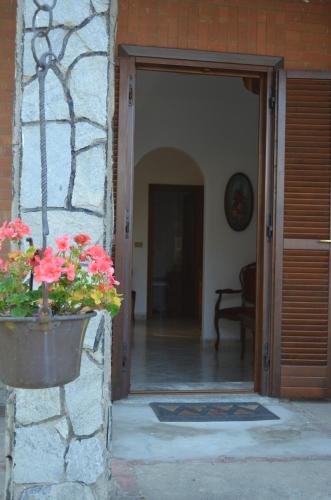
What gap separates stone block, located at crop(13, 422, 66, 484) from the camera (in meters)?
2.29

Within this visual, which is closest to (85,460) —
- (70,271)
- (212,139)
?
(70,271)

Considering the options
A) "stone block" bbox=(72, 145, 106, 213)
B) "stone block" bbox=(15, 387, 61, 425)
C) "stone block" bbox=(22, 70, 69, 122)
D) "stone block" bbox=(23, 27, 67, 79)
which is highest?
"stone block" bbox=(23, 27, 67, 79)

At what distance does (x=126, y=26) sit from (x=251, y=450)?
8.71ft

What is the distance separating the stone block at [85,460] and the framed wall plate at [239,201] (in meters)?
5.28

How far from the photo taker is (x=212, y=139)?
7434 millimetres

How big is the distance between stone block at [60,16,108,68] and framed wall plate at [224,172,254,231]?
5093 millimetres

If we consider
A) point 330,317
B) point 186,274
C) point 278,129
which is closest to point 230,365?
Result: point 330,317

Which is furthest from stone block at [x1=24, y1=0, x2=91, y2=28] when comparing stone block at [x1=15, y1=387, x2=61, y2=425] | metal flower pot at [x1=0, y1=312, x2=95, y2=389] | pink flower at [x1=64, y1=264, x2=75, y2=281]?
stone block at [x1=15, y1=387, x2=61, y2=425]

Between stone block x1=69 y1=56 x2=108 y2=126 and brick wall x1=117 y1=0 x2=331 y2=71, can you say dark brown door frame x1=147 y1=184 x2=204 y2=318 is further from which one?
stone block x1=69 y1=56 x2=108 y2=126

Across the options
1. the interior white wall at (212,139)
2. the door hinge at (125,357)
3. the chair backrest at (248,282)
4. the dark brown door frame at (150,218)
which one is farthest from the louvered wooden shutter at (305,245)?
the dark brown door frame at (150,218)

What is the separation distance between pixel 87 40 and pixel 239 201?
5154 millimetres

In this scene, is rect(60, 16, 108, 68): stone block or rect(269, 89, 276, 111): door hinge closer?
rect(60, 16, 108, 68): stone block

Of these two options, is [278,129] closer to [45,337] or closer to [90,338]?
[90,338]

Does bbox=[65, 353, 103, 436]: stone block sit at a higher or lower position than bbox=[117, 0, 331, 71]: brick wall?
lower
